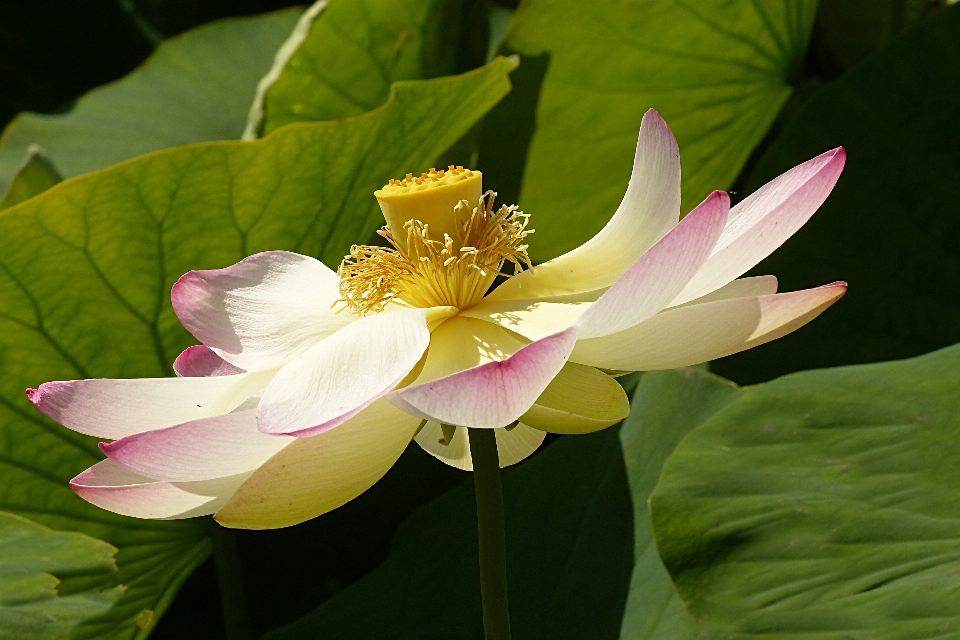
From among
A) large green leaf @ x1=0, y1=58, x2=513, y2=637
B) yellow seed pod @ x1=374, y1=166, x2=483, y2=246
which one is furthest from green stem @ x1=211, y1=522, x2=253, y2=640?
yellow seed pod @ x1=374, y1=166, x2=483, y2=246

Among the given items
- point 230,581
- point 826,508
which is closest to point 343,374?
point 826,508

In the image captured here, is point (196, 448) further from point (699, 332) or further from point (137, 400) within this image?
point (699, 332)

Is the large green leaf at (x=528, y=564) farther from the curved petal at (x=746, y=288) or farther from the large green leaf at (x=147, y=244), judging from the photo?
the curved petal at (x=746, y=288)

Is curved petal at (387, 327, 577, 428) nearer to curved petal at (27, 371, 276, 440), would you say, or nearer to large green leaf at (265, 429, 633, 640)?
curved petal at (27, 371, 276, 440)

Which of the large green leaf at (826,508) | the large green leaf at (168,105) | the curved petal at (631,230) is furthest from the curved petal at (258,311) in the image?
the large green leaf at (168,105)

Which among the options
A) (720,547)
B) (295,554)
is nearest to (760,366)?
(720,547)

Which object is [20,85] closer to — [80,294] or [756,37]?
[80,294]
